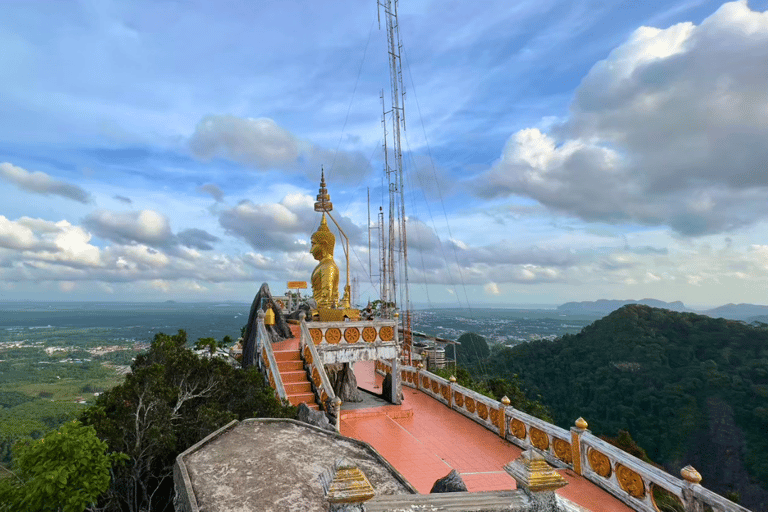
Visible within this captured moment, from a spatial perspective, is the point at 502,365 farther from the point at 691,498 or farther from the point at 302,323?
the point at 691,498

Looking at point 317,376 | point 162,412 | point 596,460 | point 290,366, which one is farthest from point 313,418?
point 596,460

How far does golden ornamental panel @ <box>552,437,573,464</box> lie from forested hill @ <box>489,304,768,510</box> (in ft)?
90.0

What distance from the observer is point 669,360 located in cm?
3950

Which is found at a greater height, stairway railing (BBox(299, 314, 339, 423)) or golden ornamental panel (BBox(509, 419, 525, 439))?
stairway railing (BBox(299, 314, 339, 423))

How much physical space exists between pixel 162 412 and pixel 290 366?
4.87 meters

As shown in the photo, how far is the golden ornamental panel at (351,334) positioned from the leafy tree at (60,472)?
24.1ft

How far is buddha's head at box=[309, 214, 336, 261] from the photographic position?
49.5 feet

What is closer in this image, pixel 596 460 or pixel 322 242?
pixel 596 460

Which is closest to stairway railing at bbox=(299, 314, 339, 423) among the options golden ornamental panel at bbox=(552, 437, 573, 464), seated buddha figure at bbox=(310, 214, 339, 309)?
seated buddha figure at bbox=(310, 214, 339, 309)

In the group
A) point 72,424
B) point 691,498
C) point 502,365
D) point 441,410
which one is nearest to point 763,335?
point 502,365

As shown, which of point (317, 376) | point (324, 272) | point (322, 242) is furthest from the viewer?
point (322, 242)

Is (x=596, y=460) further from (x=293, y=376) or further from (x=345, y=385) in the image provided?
(x=345, y=385)

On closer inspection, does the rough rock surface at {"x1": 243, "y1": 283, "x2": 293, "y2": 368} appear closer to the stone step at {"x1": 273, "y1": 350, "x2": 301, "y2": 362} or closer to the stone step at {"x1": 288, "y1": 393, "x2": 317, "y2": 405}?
the stone step at {"x1": 273, "y1": 350, "x2": 301, "y2": 362}

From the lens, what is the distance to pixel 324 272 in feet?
48.1
